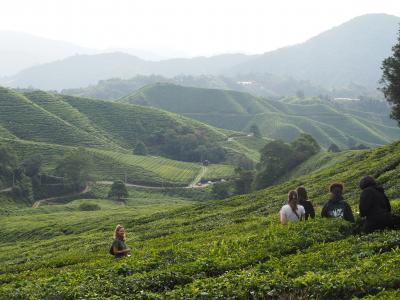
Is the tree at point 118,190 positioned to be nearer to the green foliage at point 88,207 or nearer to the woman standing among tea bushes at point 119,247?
the green foliage at point 88,207

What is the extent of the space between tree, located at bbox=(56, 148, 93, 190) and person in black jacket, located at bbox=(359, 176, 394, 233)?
147173 mm

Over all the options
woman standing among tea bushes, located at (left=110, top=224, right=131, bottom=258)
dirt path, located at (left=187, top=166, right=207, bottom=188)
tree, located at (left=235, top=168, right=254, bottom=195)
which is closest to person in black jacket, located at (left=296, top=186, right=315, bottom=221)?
woman standing among tea bushes, located at (left=110, top=224, right=131, bottom=258)

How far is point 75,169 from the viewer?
157 meters

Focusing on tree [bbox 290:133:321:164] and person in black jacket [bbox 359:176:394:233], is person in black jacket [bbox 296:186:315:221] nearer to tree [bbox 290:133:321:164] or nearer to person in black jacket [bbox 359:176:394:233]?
person in black jacket [bbox 359:176:394:233]

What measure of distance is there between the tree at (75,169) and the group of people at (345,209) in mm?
139436

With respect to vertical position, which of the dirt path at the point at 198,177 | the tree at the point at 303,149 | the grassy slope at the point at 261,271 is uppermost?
the grassy slope at the point at 261,271

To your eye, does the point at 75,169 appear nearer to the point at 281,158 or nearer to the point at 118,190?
the point at 118,190

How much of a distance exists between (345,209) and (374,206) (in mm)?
2188

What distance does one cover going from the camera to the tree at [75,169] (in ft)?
516

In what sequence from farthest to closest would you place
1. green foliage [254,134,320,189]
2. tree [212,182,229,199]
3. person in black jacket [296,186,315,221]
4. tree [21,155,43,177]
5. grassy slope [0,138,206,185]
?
1. grassy slope [0,138,206,185]
2. tree [21,155,43,177]
3. tree [212,182,229,199]
4. green foliage [254,134,320,189]
5. person in black jacket [296,186,315,221]

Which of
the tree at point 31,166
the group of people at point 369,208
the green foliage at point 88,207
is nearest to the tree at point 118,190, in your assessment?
the green foliage at point 88,207

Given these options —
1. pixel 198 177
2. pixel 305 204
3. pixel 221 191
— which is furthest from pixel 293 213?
pixel 198 177

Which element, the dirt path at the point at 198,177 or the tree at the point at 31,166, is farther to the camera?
the dirt path at the point at 198,177

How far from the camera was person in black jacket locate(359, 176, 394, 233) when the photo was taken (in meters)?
17.5
